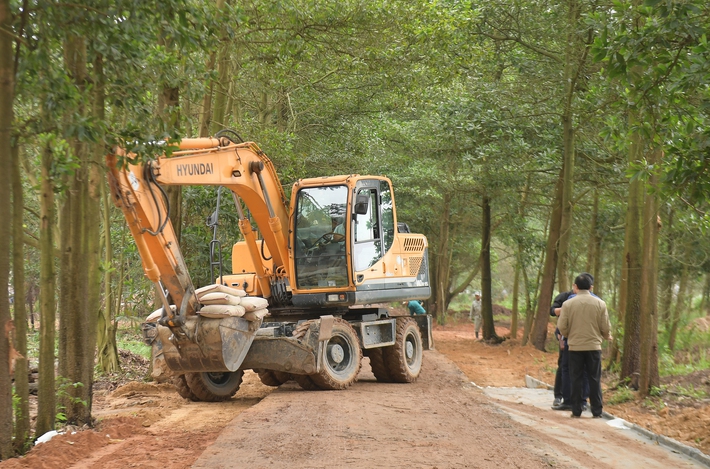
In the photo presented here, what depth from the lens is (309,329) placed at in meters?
11.8

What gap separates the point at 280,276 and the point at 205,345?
3.22 metres

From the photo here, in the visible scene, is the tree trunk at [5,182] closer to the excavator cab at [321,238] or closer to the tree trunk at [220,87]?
the excavator cab at [321,238]

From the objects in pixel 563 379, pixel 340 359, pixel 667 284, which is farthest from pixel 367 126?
pixel 563 379

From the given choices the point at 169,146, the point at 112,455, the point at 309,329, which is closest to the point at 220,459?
the point at 112,455

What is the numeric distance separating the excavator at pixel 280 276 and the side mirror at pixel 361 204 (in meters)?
0.02

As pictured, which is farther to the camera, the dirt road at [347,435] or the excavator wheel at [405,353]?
the excavator wheel at [405,353]

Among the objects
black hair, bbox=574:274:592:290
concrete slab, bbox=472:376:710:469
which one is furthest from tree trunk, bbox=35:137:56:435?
black hair, bbox=574:274:592:290

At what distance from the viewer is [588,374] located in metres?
10.6

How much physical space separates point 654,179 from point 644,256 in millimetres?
1212

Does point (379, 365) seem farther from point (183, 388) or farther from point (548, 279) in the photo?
point (548, 279)

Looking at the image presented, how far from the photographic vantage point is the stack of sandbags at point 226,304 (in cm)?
1052

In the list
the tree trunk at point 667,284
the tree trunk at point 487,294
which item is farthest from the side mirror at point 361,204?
the tree trunk at point 487,294

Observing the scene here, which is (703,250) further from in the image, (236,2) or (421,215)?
(236,2)

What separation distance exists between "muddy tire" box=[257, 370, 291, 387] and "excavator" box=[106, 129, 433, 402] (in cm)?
4
